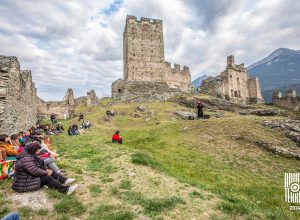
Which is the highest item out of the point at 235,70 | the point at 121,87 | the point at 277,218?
the point at 235,70

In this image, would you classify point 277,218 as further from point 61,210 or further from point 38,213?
point 38,213

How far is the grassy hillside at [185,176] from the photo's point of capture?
626cm

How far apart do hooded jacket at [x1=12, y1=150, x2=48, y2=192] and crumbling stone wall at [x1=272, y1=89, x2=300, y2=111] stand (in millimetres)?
60740

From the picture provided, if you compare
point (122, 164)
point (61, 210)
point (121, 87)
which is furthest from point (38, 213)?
point (121, 87)

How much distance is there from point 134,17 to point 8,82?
4596 cm

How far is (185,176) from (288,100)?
57.6 m

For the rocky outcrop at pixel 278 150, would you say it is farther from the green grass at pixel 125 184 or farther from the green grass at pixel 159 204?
the green grass at pixel 125 184

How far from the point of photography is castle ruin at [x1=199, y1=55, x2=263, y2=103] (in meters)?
52.6

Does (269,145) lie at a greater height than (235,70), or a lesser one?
lesser

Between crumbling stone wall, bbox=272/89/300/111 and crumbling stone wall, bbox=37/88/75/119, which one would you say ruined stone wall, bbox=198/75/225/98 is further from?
crumbling stone wall, bbox=37/88/75/119

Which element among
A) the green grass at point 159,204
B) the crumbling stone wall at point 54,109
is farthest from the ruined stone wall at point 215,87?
the green grass at point 159,204

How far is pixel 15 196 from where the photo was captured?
6.37 metres
